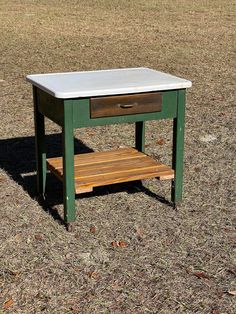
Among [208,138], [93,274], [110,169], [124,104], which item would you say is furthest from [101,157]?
[208,138]

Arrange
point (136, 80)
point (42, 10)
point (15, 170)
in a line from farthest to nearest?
point (42, 10) < point (15, 170) < point (136, 80)

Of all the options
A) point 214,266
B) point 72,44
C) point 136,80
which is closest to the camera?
point 214,266

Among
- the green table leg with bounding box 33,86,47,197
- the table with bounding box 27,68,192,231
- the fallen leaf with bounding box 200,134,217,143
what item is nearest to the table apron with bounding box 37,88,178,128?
the table with bounding box 27,68,192,231

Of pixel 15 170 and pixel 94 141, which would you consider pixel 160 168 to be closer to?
pixel 15 170

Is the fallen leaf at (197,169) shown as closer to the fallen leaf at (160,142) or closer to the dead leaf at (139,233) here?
the fallen leaf at (160,142)

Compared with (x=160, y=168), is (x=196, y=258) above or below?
below

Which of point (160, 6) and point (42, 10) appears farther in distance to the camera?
point (160, 6)

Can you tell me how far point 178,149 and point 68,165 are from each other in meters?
0.82

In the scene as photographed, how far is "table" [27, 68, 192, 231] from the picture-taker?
12.3 ft

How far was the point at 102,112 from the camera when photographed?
3.81 m

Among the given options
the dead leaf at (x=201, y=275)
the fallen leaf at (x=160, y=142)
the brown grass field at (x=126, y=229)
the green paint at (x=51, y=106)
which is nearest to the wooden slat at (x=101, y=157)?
the brown grass field at (x=126, y=229)

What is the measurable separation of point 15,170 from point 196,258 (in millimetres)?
2093

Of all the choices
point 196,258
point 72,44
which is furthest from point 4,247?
point 72,44

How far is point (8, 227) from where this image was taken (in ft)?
13.6
